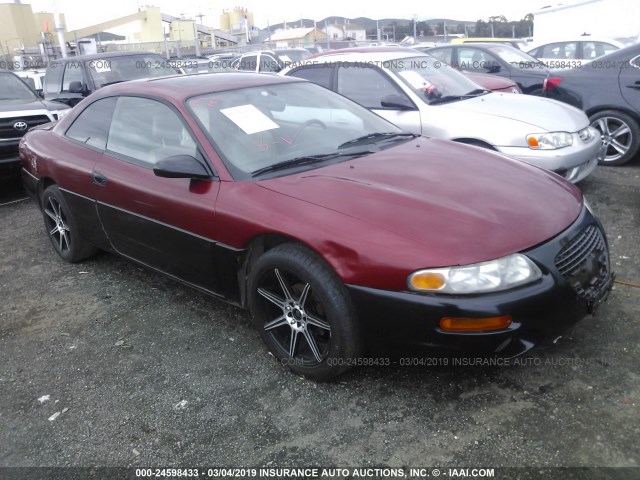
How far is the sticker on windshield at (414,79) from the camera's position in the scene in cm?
578

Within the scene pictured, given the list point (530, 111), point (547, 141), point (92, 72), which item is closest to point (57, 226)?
point (547, 141)

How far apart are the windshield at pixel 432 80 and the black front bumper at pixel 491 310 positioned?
136 inches

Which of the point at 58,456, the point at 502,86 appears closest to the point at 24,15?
the point at 502,86

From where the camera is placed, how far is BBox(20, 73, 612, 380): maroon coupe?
8.00ft

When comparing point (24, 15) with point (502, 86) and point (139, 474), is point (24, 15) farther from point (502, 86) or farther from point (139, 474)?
point (139, 474)

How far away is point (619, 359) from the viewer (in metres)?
2.86

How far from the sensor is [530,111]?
5457 mm

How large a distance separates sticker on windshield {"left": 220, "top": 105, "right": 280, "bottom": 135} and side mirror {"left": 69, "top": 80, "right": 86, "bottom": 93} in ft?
20.6

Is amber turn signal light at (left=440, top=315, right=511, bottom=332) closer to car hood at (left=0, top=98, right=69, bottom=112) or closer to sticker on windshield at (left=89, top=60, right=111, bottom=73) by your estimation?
car hood at (left=0, top=98, right=69, bottom=112)

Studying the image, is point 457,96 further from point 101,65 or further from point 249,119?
point 101,65

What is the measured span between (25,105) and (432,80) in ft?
16.8

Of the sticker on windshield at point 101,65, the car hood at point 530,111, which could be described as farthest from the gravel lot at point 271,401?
the sticker on windshield at point 101,65

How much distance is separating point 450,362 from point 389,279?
0.50 meters

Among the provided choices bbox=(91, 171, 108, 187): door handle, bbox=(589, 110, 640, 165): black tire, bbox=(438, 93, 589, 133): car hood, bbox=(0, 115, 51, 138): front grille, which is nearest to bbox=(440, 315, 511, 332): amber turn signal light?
bbox=(91, 171, 108, 187): door handle
